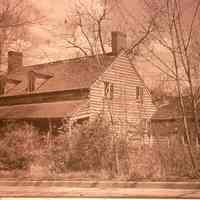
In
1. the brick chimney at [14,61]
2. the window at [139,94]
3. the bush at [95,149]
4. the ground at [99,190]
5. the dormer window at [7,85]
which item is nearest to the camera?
the ground at [99,190]

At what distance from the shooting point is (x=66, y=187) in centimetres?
1348

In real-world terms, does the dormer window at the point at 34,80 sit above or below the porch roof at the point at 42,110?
above

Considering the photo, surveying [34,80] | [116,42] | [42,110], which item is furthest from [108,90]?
[34,80]

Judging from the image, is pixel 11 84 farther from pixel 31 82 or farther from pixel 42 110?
pixel 42 110

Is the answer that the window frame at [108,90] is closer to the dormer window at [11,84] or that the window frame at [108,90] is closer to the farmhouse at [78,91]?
the farmhouse at [78,91]

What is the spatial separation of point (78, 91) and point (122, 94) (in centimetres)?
376

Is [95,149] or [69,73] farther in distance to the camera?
[69,73]

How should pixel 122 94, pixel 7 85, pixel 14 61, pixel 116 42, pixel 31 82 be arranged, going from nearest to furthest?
pixel 122 94
pixel 116 42
pixel 31 82
pixel 7 85
pixel 14 61

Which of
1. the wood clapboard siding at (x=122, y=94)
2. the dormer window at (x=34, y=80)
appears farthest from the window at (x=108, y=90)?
the dormer window at (x=34, y=80)

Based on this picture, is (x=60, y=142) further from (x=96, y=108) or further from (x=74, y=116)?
(x=96, y=108)

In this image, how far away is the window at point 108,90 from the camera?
3180 cm

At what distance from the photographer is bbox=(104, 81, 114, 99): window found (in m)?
31.8

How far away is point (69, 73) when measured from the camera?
110ft

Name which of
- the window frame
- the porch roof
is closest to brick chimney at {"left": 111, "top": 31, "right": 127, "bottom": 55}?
the window frame
